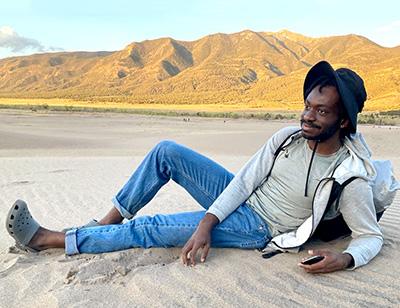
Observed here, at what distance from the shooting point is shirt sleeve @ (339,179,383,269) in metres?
3.07

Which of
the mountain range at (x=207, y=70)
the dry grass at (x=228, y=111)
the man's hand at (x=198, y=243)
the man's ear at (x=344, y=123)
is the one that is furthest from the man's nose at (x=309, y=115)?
the mountain range at (x=207, y=70)

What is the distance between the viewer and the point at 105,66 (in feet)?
433

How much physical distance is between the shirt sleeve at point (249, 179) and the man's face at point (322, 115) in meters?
0.28

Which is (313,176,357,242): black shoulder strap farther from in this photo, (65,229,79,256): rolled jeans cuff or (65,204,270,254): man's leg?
(65,229,79,256): rolled jeans cuff

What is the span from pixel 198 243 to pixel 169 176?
73cm

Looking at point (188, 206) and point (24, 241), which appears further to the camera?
point (188, 206)

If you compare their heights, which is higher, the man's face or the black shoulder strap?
the man's face

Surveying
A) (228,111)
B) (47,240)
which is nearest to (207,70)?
(228,111)

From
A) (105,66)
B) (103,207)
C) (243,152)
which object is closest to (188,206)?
(103,207)

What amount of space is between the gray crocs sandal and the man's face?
2050 millimetres

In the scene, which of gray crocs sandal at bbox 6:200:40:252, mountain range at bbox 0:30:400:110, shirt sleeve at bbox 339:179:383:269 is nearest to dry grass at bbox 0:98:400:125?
mountain range at bbox 0:30:400:110

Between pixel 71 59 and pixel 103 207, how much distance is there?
6132 inches

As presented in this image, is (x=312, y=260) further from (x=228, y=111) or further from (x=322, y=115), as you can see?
(x=228, y=111)

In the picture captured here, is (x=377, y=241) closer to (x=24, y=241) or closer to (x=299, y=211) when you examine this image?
(x=299, y=211)
